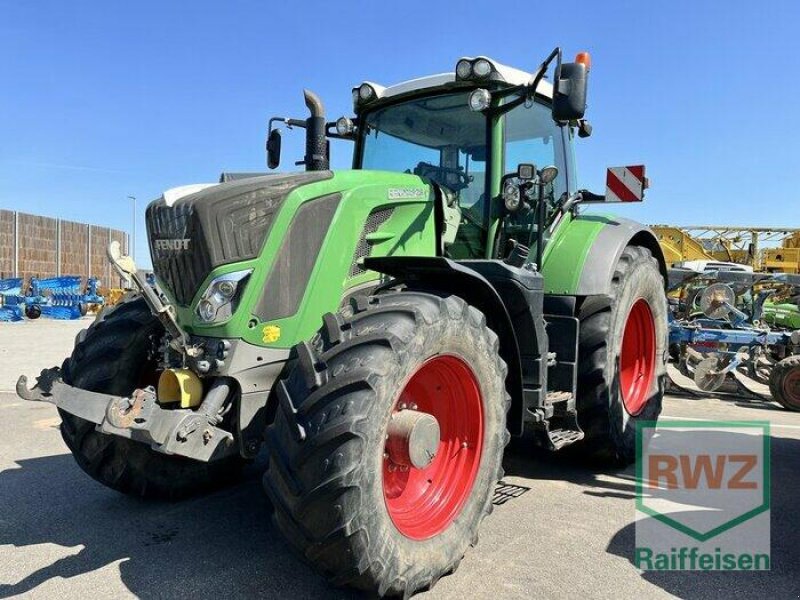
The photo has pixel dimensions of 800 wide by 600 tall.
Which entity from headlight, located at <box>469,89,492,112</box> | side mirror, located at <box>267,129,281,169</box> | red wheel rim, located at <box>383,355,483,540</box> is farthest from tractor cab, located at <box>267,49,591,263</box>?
red wheel rim, located at <box>383,355,483,540</box>

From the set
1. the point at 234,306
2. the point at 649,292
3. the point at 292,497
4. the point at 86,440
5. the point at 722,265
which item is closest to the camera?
the point at 292,497

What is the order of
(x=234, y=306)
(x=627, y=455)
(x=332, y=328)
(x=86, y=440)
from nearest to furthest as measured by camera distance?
1. (x=332, y=328)
2. (x=234, y=306)
3. (x=86, y=440)
4. (x=627, y=455)

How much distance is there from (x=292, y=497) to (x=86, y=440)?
1.75m

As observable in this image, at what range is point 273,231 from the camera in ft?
9.80

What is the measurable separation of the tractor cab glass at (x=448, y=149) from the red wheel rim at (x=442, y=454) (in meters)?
1.28

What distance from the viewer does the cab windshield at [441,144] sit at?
425cm

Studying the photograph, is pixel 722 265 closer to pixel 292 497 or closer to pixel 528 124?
pixel 528 124

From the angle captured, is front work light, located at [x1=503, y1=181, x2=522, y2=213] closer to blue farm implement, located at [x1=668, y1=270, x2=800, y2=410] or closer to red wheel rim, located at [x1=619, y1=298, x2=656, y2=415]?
red wheel rim, located at [x1=619, y1=298, x2=656, y2=415]

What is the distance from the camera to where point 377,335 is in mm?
2598

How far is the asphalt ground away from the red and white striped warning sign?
2147 millimetres

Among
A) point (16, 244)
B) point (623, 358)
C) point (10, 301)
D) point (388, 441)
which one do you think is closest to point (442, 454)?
point (388, 441)

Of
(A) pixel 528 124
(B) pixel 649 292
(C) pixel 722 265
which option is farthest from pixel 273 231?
(C) pixel 722 265

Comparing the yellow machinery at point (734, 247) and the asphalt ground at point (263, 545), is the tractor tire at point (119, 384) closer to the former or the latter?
the asphalt ground at point (263, 545)

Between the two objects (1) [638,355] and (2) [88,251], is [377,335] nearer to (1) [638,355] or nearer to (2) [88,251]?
(1) [638,355]
